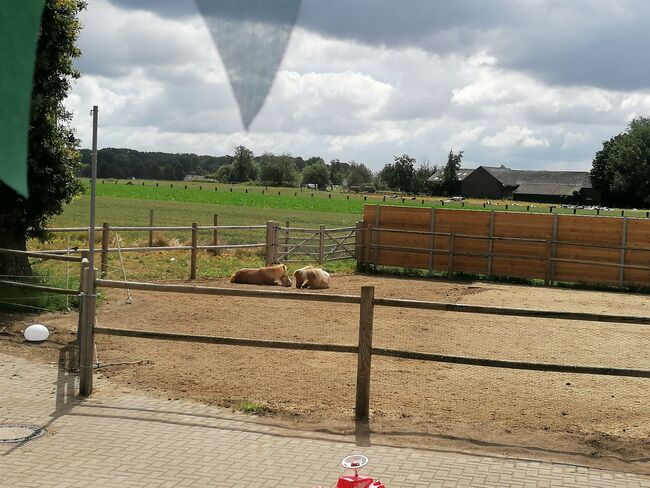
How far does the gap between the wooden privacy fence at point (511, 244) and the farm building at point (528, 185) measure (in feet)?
144

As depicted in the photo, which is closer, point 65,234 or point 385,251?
point 385,251

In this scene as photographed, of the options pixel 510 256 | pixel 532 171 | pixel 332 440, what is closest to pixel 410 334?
pixel 332 440

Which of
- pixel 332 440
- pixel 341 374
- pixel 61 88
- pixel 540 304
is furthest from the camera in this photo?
pixel 540 304

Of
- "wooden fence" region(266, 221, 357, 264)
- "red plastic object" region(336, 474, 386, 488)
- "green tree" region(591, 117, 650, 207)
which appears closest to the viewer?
"red plastic object" region(336, 474, 386, 488)

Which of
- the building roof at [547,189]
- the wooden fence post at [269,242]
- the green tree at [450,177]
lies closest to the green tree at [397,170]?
the wooden fence post at [269,242]

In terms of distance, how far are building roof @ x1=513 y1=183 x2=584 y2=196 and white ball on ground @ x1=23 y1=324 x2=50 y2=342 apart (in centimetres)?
6361

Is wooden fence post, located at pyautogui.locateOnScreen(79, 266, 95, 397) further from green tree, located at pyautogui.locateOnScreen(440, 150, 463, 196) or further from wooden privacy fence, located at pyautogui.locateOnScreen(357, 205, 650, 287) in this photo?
green tree, located at pyautogui.locateOnScreen(440, 150, 463, 196)

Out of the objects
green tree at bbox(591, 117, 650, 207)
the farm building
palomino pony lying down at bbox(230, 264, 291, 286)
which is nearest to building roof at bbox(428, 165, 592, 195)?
the farm building

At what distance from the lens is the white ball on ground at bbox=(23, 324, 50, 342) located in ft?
27.8

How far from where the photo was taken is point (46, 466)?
4688mm

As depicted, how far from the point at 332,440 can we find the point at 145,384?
2.27 m

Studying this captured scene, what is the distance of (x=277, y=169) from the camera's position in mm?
1300

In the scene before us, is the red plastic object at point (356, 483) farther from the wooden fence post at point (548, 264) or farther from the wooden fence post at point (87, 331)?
the wooden fence post at point (548, 264)

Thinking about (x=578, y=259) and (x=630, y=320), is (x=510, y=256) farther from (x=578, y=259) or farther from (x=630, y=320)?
(x=630, y=320)
